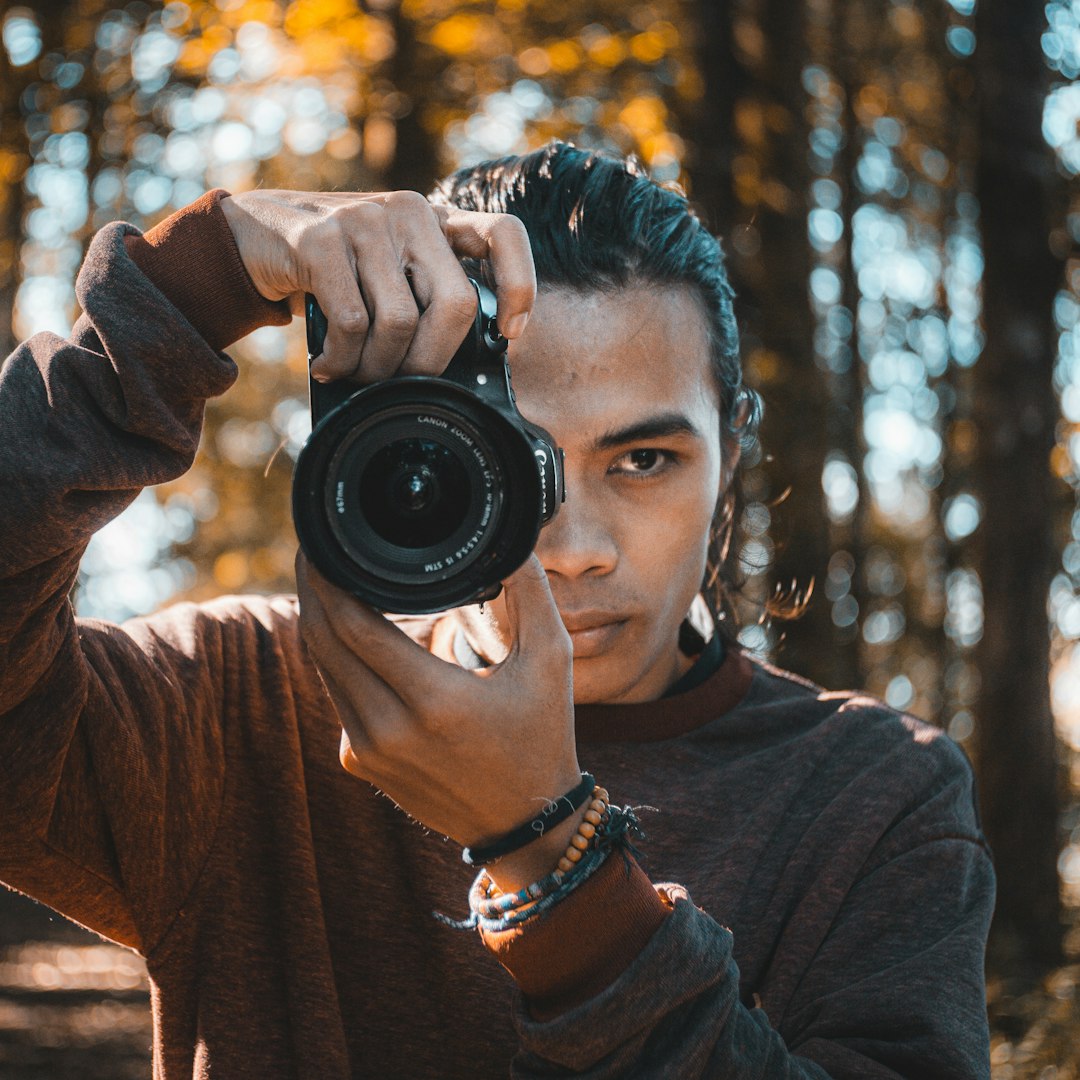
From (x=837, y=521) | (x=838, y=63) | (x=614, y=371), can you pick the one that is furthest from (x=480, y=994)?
(x=837, y=521)

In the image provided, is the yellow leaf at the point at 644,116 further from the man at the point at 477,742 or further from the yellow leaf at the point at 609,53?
the man at the point at 477,742

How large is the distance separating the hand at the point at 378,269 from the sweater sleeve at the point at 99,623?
63 millimetres

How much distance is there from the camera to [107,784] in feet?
6.24

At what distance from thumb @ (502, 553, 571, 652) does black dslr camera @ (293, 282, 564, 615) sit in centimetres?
3

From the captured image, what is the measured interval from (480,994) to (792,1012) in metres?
0.50

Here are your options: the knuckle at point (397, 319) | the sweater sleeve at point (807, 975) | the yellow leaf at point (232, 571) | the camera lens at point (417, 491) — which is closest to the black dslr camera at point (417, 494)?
the camera lens at point (417, 491)

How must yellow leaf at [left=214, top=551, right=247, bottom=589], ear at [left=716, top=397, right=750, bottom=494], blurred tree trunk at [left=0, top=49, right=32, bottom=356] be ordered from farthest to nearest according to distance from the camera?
yellow leaf at [left=214, top=551, right=247, bottom=589] → blurred tree trunk at [left=0, top=49, right=32, bottom=356] → ear at [left=716, top=397, right=750, bottom=494]

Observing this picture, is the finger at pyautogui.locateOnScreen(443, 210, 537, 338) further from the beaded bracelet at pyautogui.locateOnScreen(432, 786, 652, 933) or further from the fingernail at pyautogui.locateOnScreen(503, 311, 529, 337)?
the beaded bracelet at pyautogui.locateOnScreen(432, 786, 652, 933)

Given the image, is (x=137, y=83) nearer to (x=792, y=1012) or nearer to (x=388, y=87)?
(x=388, y=87)

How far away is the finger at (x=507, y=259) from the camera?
1.83 metres

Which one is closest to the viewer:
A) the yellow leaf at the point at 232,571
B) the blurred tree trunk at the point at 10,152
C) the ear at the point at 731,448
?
the ear at the point at 731,448

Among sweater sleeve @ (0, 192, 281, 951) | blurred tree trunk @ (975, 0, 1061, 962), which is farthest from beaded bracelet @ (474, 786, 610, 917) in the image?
blurred tree trunk @ (975, 0, 1061, 962)

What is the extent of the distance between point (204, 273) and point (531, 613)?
66cm

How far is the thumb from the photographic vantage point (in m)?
1.66
